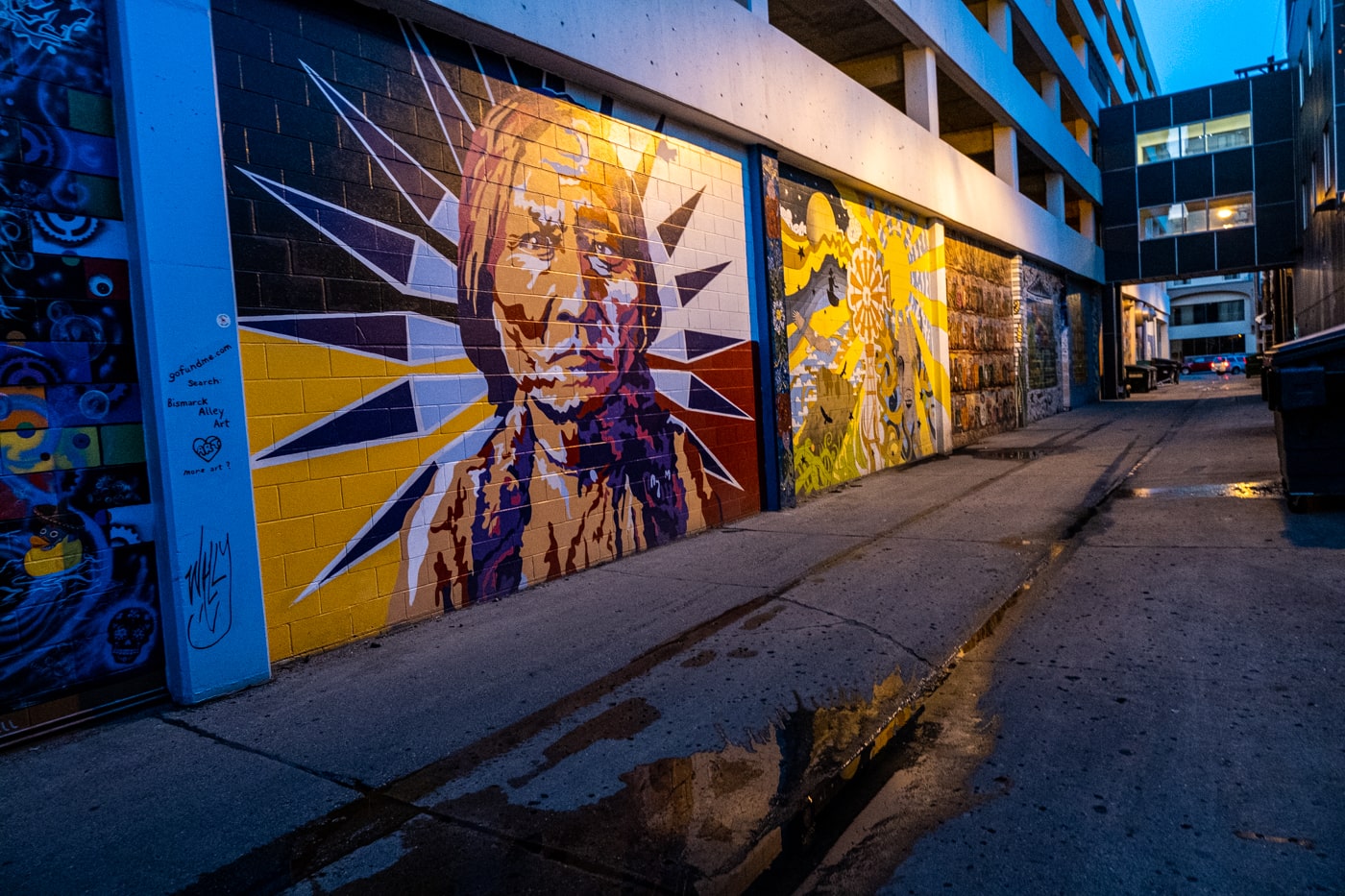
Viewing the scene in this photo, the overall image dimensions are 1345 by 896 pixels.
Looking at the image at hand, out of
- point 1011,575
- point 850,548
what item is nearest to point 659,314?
point 850,548

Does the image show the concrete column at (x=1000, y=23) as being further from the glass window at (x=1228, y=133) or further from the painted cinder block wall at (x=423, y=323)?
the glass window at (x=1228, y=133)

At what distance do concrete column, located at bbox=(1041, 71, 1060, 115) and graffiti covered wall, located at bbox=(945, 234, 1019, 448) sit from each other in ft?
17.8

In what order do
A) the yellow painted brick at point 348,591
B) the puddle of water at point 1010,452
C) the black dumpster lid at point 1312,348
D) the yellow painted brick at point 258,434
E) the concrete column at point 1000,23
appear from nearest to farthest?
the yellow painted brick at point 258,434 → the yellow painted brick at point 348,591 → the black dumpster lid at point 1312,348 → the puddle of water at point 1010,452 → the concrete column at point 1000,23

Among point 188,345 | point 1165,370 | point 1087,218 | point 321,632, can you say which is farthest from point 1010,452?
point 1165,370

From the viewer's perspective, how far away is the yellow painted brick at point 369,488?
4.70m

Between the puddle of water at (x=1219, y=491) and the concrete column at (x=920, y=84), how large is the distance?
677cm

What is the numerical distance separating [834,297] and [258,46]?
7409 mm

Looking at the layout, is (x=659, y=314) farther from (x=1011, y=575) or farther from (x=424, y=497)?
(x=1011, y=575)

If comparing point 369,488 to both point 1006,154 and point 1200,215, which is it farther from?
point 1200,215

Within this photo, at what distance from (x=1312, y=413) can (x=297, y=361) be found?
25.5 ft

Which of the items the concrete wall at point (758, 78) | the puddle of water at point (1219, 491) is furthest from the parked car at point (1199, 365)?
the puddle of water at point (1219, 491)

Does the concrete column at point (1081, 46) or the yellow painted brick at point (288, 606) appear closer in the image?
the yellow painted brick at point (288, 606)
